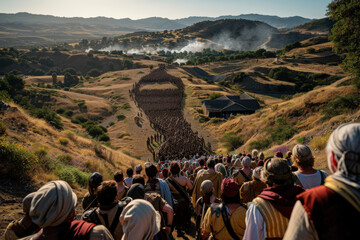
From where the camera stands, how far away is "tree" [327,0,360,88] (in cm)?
1617

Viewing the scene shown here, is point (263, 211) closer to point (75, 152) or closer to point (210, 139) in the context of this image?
point (75, 152)

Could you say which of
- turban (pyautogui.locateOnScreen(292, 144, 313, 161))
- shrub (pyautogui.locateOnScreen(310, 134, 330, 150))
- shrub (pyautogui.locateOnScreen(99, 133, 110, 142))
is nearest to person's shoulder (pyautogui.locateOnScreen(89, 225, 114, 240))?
turban (pyautogui.locateOnScreen(292, 144, 313, 161))

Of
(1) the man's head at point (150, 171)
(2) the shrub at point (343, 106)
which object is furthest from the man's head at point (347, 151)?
(2) the shrub at point (343, 106)

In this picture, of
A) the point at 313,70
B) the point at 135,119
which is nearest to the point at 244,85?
the point at 313,70

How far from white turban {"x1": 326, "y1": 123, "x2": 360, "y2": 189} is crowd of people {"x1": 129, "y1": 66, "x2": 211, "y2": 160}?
1749cm

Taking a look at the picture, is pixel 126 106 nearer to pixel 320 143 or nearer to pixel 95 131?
pixel 95 131

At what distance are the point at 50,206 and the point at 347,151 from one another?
2307 mm

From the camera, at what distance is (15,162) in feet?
23.5

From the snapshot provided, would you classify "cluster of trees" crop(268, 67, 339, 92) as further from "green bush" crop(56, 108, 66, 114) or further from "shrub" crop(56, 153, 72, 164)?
"shrub" crop(56, 153, 72, 164)

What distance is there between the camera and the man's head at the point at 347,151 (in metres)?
1.50

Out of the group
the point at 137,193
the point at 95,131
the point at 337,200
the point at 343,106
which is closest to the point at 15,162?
the point at 137,193

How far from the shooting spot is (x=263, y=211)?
7.38 feet

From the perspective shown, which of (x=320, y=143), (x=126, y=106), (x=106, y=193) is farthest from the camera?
(x=126, y=106)

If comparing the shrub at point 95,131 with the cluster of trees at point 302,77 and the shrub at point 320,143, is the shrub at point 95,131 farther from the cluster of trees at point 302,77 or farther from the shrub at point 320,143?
the cluster of trees at point 302,77
